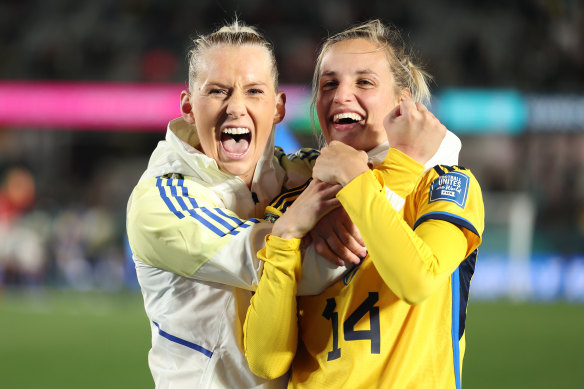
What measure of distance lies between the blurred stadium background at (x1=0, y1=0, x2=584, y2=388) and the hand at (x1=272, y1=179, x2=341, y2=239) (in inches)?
251

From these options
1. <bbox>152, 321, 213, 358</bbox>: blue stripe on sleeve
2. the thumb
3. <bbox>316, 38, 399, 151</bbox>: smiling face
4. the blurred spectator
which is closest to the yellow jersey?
the thumb

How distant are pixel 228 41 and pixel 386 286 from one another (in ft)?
3.35

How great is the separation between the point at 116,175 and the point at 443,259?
1710 cm

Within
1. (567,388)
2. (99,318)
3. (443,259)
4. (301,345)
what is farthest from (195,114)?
(99,318)

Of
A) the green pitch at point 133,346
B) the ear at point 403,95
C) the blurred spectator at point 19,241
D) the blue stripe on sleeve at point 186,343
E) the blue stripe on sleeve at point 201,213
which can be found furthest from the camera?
the blurred spectator at point 19,241

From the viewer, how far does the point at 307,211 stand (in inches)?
87.9

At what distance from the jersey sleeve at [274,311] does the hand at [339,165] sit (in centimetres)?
21

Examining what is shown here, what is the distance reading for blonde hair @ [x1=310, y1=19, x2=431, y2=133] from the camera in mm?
2693

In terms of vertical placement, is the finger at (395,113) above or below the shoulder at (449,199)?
above

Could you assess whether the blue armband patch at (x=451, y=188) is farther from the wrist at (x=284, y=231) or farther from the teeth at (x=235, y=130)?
the teeth at (x=235, y=130)

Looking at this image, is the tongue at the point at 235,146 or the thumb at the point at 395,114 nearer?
the thumb at the point at 395,114

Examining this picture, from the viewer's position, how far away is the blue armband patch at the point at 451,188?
2.19 meters

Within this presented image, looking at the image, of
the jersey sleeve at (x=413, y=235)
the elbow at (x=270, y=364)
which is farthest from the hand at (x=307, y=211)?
the elbow at (x=270, y=364)

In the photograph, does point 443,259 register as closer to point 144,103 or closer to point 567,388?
point 567,388
